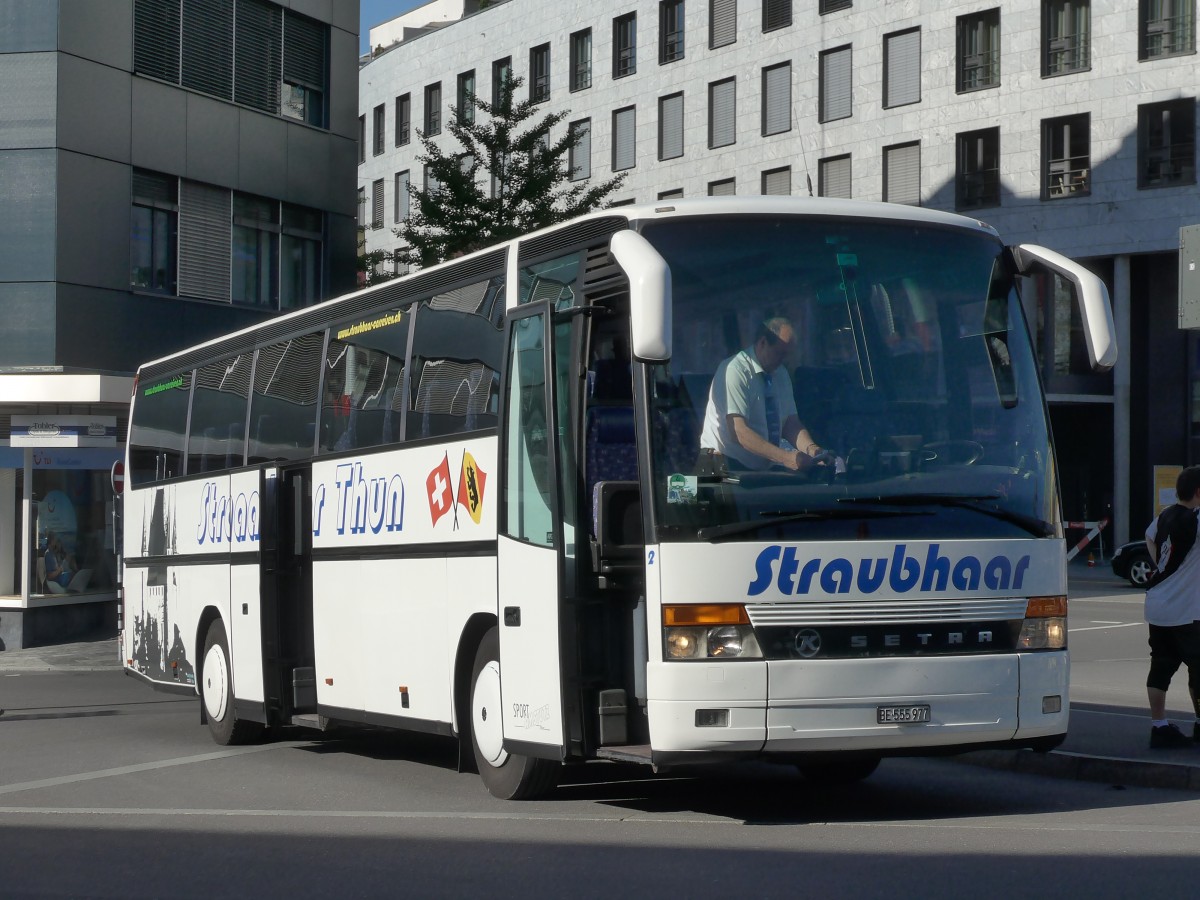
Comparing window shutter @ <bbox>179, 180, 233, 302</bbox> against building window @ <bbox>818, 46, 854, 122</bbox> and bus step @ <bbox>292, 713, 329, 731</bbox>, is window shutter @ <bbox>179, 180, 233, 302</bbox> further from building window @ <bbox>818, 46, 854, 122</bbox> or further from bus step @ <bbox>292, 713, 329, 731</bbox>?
building window @ <bbox>818, 46, 854, 122</bbox>

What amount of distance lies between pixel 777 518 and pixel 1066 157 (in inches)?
1536

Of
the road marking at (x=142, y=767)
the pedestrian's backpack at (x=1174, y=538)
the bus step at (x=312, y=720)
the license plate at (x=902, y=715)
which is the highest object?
the pedestrian's backpack at (x=1174, y=538)

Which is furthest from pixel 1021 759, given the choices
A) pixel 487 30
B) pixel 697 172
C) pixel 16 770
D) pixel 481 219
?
pixel 487 30

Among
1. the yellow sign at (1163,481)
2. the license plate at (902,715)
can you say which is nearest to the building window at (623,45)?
the yellow sign at (1163,481)

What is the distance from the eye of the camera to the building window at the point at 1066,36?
44312 mm

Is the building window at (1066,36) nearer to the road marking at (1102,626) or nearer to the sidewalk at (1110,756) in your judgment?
the road marking at (1102,626)

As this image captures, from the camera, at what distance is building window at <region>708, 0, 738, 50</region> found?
52.7 metres

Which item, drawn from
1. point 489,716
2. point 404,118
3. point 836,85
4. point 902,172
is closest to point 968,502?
point 489,716

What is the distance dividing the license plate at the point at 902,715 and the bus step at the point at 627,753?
1085 millimetres

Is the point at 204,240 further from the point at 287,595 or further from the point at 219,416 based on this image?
the point at 287,595

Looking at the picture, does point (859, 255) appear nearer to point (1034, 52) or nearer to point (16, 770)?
point (16, 770)

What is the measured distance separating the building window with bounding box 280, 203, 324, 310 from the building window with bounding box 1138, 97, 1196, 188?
891 inches

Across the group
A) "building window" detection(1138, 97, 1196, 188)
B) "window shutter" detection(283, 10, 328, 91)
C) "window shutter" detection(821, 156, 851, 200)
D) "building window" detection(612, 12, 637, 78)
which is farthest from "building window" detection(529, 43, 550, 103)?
"window shutter" detection(283, 10, 328, 91)

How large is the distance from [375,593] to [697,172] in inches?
1741
